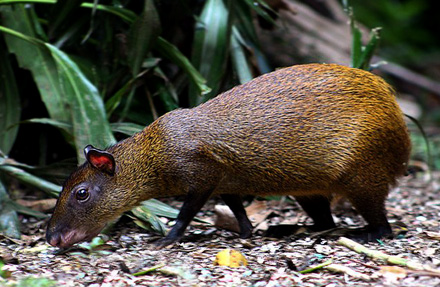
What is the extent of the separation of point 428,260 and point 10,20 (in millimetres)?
4281

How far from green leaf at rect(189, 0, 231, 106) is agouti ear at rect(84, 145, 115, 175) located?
1465mm

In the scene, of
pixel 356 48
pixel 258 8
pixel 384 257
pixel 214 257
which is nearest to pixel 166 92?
pixel 258 8

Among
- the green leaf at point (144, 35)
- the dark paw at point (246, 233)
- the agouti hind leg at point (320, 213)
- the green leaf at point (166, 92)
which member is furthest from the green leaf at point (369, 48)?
the dark paw at point (246, 233)

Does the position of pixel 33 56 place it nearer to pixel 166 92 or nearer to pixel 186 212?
pixel 166 92

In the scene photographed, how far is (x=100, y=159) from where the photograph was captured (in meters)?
4.61

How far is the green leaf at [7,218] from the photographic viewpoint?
5047 millimetres

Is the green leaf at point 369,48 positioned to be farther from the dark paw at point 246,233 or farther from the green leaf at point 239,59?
the dark paw at point 246,233

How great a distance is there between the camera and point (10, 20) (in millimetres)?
6027

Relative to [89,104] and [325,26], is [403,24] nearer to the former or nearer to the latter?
[325,26]

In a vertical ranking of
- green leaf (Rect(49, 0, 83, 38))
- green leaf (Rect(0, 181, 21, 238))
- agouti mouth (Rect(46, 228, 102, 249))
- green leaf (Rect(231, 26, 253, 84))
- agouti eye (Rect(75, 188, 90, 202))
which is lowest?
green leaf (Rect(0, 181, 21, 238))

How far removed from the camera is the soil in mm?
3814

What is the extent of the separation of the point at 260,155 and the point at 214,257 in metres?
0.82

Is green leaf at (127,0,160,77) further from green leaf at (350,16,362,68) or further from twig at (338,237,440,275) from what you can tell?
twig at (338,237,440,275)

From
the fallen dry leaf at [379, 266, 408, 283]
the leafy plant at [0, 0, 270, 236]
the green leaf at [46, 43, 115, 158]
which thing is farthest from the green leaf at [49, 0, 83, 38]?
the fallen dry leaf at [379, 266, 408, 283]
